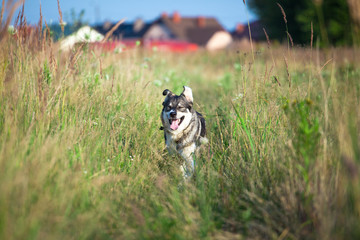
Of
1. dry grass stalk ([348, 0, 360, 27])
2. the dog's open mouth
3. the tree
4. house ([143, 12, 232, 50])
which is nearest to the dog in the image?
the dog's open mouth

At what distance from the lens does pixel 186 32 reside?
176ft

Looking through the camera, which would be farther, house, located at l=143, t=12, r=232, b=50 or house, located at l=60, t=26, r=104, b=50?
house, located at l=143, t=12, r=232, b=50

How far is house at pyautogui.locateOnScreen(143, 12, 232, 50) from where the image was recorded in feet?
166

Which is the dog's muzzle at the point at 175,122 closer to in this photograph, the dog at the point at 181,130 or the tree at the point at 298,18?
the dog at the point at 181,130

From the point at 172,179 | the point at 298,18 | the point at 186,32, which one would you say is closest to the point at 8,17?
the point at 172,179

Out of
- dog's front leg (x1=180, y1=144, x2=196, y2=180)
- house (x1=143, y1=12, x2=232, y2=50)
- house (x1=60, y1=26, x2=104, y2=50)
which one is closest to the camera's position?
dog's front leg (x1=180, y1=144, x2=196, y2=180)

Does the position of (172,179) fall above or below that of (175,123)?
below

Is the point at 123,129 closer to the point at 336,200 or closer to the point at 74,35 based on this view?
the point at 74,35

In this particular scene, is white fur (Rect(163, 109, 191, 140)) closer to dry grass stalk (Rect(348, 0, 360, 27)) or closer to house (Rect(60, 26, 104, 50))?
house (Rect(60, 26, 104, 50))

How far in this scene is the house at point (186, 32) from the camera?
5069 cm

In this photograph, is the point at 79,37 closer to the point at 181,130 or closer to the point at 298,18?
the point at 181,130

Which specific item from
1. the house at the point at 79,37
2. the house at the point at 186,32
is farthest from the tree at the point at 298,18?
the house at the point at 186,32

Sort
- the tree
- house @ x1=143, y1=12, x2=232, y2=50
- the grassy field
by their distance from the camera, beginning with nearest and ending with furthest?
1. the grassy field
2. the tree
3. house @ x1=143, y1=12, x2=232, y2=50

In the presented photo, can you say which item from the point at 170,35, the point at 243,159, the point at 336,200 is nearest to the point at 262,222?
the point at 336,200
